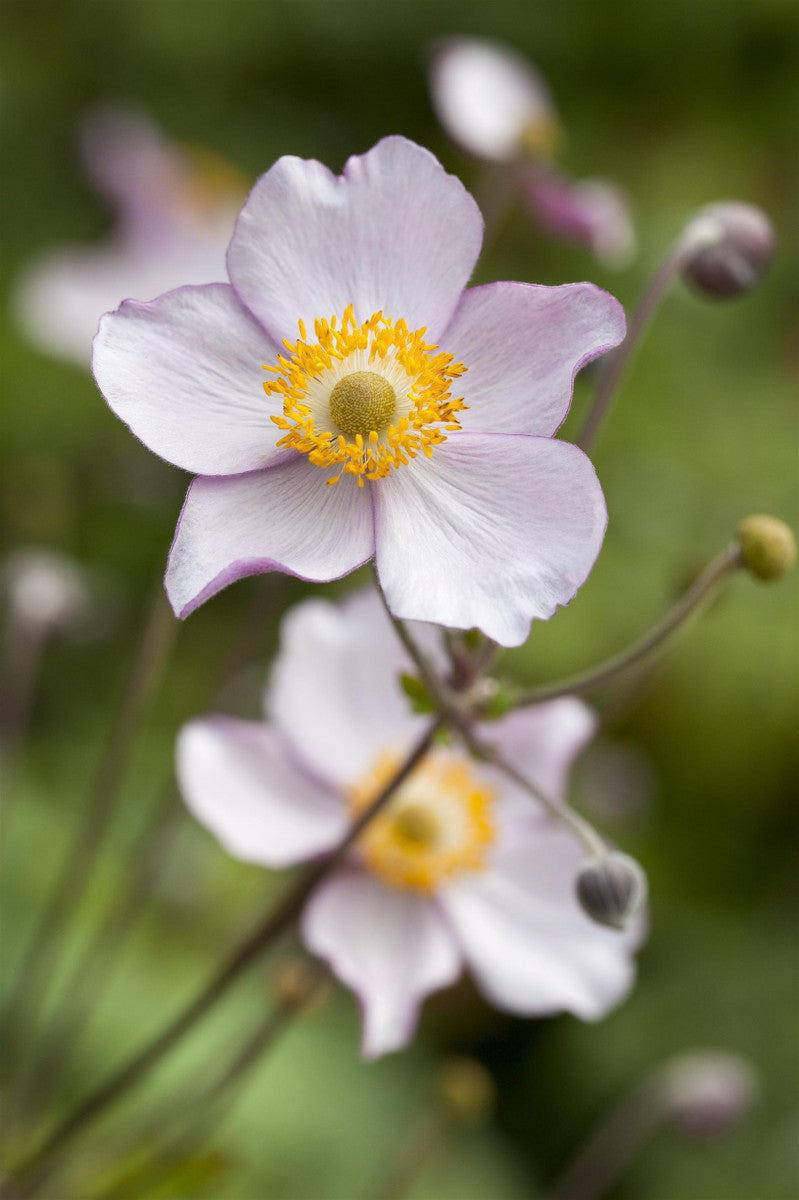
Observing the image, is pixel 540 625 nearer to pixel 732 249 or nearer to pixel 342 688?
pixel 342 688

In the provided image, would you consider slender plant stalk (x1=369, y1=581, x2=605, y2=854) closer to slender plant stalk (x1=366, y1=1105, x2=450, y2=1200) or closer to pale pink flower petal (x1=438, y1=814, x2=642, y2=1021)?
pale pink flower petal (x1=438, y1=814, x2=642, y2=1021)

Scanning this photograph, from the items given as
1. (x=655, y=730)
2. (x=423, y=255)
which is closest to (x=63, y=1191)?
(x=423, y=255)

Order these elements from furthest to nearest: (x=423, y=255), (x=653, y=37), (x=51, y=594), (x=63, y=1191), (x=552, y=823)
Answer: (x=653, y=37)
(x=51, y=594)
(x=63, y=1191)
(x=552, y=823)
(x=423, y=255)

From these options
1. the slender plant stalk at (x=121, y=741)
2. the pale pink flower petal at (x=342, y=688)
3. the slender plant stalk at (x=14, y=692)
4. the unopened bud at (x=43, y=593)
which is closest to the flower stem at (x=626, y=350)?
the pale pink flower petal at (x=342, y=688)

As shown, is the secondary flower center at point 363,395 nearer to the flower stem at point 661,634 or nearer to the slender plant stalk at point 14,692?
the flower stem at point 661,634

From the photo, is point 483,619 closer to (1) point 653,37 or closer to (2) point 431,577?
(2) point 431,577

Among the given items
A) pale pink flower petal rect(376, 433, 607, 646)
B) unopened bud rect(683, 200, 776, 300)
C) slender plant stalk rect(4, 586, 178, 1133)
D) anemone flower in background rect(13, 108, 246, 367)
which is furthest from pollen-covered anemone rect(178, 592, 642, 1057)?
anemone flower in background rect(13, 108, 246, 367)
